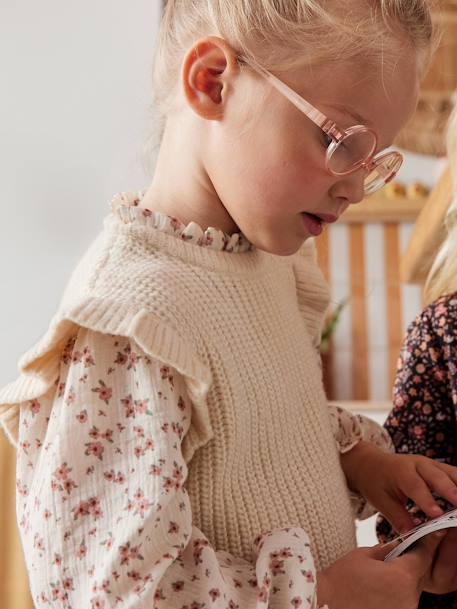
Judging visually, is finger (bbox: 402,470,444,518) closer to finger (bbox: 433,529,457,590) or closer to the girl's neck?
finger (bbox: 433,529,457,590)

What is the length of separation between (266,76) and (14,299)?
133cm

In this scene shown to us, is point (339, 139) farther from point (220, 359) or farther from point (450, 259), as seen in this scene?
point (450, 259)

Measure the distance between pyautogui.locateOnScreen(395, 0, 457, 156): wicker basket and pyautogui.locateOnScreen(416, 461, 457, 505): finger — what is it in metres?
1.24

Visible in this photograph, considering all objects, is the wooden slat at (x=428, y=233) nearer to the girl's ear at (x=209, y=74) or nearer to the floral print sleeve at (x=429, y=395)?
the floral print sleeve at (x=429, y=395)

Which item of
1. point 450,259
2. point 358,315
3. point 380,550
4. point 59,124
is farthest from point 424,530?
point 358,315

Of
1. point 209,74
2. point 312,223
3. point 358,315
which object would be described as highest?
point 358,315

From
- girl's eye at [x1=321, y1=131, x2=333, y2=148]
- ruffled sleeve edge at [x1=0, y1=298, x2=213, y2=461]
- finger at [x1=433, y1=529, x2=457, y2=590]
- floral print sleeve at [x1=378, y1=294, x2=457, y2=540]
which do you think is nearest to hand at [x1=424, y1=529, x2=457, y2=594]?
finger at [x1=433, y1=529, x2=457, y2=590]

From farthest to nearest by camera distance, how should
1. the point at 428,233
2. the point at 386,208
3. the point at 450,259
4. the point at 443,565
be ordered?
the point at 386,208, the point at 428,233, the point at 450,259, the point at 443,565

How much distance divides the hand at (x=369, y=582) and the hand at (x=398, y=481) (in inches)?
3.7

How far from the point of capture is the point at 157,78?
0.92 m

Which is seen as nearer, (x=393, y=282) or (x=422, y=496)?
(x=422, y=496)

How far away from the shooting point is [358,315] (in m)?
2.92

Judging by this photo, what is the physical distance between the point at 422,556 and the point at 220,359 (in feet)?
0.99

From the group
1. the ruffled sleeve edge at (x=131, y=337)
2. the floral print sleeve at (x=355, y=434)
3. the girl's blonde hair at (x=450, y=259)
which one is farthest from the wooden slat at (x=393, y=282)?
the ruffled sleeve edge at (x=131, y=337)
